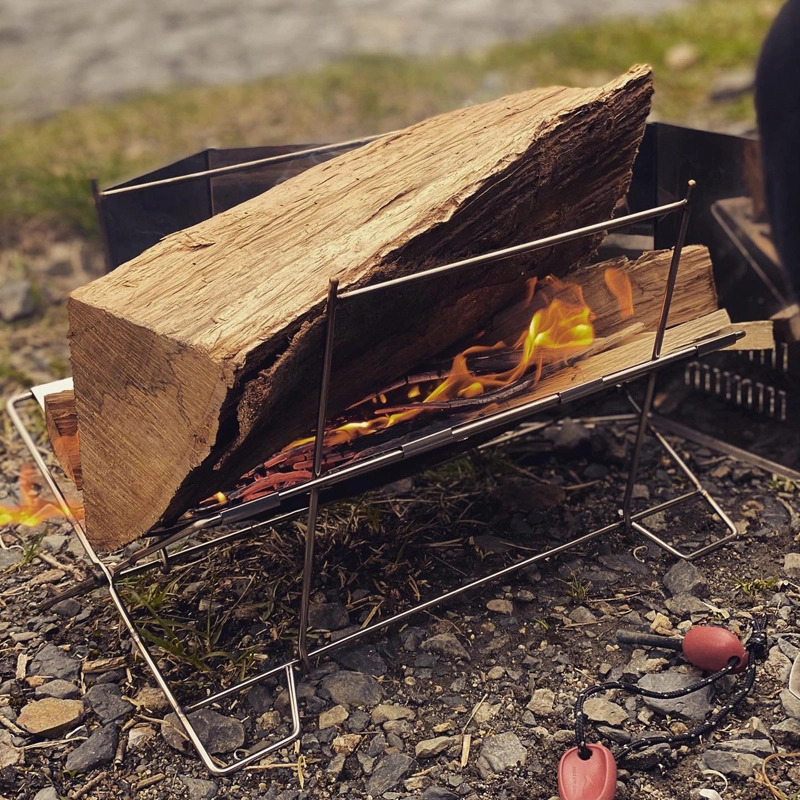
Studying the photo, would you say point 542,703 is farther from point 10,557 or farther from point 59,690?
point 10,557

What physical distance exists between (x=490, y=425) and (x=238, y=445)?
1.83 ft

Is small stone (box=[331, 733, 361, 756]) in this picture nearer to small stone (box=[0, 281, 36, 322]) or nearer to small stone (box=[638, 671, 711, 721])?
small stone (box=[638, 671, 711, 721])

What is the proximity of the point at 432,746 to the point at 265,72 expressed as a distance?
6055mm

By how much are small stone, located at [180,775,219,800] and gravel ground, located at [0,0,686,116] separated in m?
5.88

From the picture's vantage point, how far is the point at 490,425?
2.04 meters

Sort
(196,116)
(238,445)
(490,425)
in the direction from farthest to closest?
(196,116)
(490,425)
(238,445)

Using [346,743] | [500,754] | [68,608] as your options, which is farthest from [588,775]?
[68,608]

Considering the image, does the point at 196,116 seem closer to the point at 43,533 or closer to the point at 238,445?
the point at 43,533

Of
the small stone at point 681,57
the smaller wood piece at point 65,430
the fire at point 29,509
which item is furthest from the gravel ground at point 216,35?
the smaller wood piece at point 65,430

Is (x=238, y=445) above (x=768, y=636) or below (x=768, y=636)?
above

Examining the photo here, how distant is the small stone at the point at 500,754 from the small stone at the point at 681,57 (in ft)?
18.6

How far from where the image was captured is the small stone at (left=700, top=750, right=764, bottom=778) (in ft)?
6.15

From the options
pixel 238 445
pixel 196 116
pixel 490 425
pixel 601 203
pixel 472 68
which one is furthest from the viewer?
pixel 472 68

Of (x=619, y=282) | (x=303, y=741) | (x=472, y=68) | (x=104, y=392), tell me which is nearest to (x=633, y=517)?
(x=619, y=282)
